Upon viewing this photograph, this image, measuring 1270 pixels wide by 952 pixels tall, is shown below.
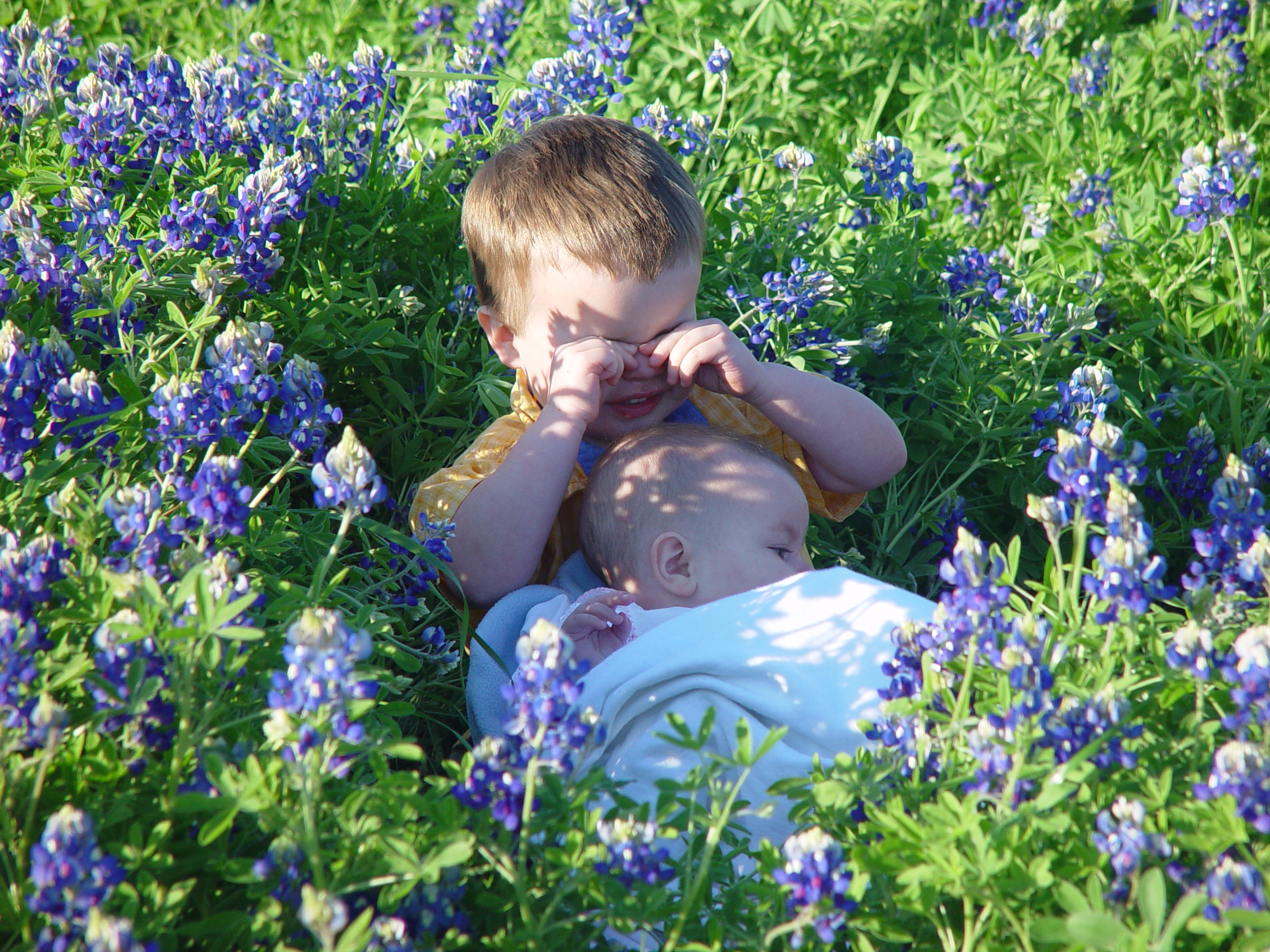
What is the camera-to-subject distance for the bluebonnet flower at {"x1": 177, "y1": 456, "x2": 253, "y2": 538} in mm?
1545

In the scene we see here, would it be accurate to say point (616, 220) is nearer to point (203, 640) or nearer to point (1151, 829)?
point (203, 640)

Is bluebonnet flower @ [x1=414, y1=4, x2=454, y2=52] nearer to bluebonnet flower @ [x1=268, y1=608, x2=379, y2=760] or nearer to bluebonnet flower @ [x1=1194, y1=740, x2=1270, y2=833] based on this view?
bluebonnet flower @ [x1=268, y1=608, x2=379, y2=760]

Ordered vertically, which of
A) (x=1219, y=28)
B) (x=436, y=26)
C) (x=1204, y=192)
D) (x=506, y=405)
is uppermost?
(x=1219, y=28)

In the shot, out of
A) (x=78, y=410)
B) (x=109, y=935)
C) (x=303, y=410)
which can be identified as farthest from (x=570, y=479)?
(x=109, y=935)

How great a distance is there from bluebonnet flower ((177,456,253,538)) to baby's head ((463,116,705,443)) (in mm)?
996

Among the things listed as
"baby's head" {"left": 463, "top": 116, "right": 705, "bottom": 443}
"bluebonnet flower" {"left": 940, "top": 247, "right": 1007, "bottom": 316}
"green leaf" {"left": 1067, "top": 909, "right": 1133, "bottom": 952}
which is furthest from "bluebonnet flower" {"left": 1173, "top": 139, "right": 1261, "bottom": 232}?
"green leaf" {"left": 1067, "top": 909, "right": 1133, "bottom": 952}

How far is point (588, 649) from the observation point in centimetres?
220

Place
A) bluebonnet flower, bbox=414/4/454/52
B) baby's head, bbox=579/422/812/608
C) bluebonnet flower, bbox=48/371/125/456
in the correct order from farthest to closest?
bluebonnet flower, bbox=414/4/454/52, baby's head, bbox=579/422/812/608, bluebonnet flower, bbox=48/371/125/456

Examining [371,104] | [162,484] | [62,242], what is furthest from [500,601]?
[371,104]

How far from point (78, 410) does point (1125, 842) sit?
5.35 ft

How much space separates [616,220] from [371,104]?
109 cm

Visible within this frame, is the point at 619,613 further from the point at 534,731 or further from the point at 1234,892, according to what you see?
the point at 1234,892

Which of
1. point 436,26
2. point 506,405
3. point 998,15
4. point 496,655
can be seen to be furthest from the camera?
point 436,26

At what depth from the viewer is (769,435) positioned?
2.81 m
